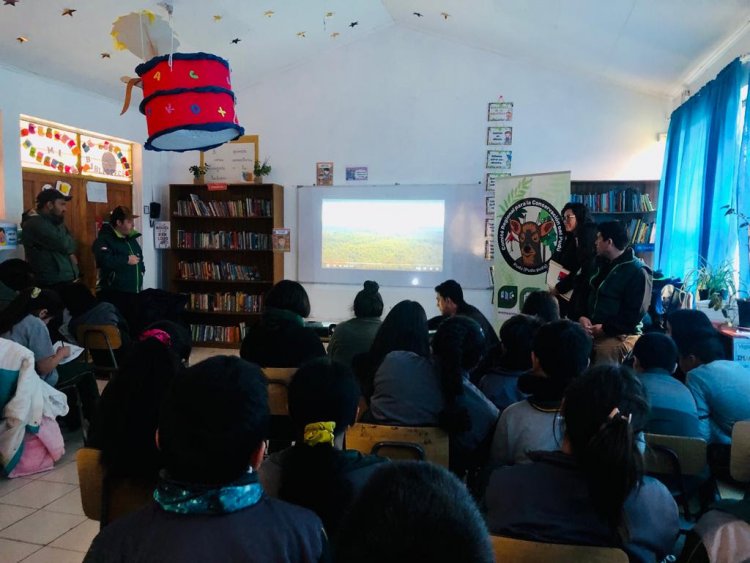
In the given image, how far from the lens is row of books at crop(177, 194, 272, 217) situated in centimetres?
630

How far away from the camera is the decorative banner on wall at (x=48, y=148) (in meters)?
4.71

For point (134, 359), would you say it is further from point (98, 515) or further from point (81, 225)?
point (81, 225)

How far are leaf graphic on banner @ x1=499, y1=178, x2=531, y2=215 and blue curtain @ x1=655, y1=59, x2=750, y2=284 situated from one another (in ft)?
3.84

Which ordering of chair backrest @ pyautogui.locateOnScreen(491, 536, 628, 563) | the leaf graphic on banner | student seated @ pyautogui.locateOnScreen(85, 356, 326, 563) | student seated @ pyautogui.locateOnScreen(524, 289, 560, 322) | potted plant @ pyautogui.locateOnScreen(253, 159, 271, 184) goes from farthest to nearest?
potted plant @ pyautogui.locateOnScreen(253, 159, 271, 184) → the leaf graphic on banner → student seated @ pyautogui.locateOnScreen(524, 289, 560, 322) → chair backrest @ pyautogui.locateOnScreen(491, 536, 628, 563) → student seated @ pyautogui.locateOnScreen(85, 356, 326, 563)

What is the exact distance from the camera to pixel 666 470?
1.88 metres

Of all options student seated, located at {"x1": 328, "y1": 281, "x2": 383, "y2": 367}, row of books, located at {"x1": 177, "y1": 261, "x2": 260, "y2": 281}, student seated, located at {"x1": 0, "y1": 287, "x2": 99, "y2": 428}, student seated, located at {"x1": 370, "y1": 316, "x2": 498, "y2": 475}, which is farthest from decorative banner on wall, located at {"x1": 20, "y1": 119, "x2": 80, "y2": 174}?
student seated, located at {"x1": 370, "y1": 316, "x2": 498, "y2": 475}

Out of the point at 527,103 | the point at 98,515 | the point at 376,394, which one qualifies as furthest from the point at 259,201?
the point at 98,515

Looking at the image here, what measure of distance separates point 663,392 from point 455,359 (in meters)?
0.83

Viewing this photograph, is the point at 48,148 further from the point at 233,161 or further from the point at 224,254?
the point at 224,254

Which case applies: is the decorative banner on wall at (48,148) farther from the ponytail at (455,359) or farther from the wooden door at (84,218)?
the ponytail at (455,359)

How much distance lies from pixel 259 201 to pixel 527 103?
3.13m

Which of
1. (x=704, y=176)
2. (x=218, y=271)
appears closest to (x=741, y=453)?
(x=704, y=176)

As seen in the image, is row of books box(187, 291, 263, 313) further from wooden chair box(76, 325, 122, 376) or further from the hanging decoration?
the hanging decoration

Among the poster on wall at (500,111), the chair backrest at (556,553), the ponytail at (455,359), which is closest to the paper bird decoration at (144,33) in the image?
the ponytail at (455,359)
